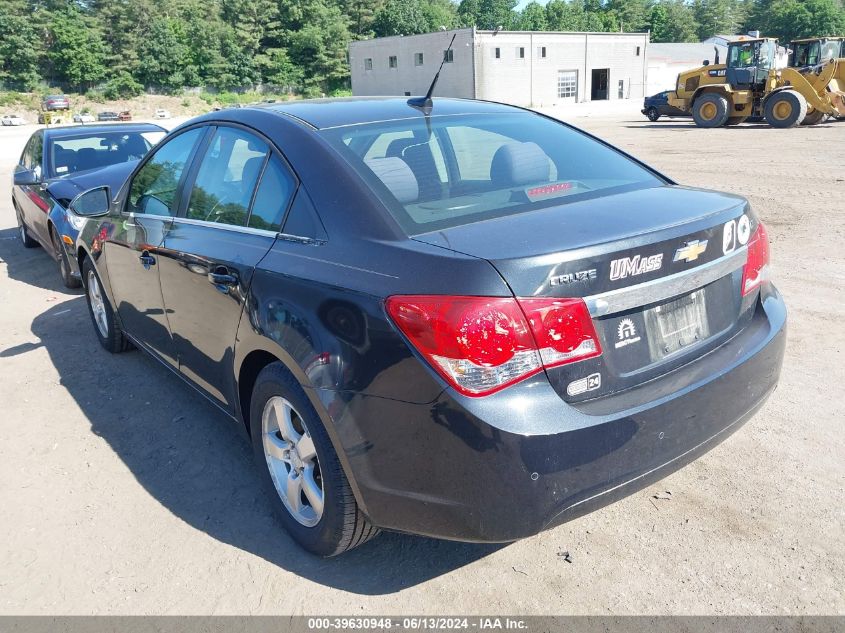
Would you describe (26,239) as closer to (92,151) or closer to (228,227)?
(92,151)

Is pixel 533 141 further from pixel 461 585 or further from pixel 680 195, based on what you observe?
pixel 461 585

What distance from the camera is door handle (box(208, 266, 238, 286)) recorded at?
9.85 feet

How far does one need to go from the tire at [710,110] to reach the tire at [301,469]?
24411 mm

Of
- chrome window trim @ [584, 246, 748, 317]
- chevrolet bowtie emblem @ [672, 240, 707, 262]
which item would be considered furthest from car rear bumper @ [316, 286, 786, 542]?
chevrolet bowtie emblem @ [672, 240, 707, 262]

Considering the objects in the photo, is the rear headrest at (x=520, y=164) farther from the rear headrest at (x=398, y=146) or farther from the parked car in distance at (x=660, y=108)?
the parked car in distance at (x=660, y=108)

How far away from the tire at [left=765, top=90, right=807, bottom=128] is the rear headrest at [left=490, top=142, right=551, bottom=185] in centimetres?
2232

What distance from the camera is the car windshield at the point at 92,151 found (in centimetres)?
821

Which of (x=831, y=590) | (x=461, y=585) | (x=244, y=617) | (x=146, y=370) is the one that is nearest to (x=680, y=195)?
(x=831, y=590)

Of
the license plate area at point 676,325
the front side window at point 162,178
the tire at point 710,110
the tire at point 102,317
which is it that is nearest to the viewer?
the license plate area at point 676,325

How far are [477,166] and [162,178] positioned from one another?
1903mm

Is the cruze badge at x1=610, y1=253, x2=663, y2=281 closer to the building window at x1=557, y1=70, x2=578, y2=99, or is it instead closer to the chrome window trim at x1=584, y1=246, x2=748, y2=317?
the chrome window trim at x1=584, y1=246, x2=748, y2=317

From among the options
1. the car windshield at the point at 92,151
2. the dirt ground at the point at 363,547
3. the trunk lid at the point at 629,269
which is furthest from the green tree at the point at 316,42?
the trunk lid at the point at 629,269

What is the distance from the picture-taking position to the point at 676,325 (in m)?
2.48

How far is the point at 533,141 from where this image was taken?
3.38 metres
